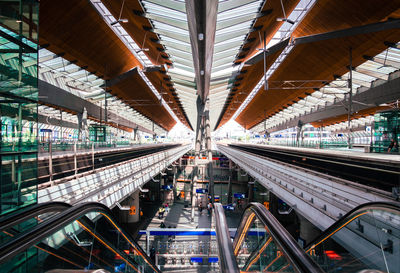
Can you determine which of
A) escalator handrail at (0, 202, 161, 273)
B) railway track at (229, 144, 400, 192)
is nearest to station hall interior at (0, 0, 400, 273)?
escalator handrail at (0, 202, 161, 273)

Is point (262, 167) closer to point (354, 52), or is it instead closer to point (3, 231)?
point (354, 52)

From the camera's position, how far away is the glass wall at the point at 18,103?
3.25m

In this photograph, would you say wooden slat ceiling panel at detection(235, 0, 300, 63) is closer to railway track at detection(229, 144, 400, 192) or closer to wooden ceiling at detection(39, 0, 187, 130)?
wooden ceiling at detection(39, 0, 187, 130)

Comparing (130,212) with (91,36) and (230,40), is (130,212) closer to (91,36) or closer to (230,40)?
(91,36)

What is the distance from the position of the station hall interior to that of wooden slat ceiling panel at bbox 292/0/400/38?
0.09 meters

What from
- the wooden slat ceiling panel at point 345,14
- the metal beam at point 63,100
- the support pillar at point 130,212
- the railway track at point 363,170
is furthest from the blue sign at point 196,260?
the wooden slat ceiling panel at point 345,14

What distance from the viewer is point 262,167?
14.3 meters

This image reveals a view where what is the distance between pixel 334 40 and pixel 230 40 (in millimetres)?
6855

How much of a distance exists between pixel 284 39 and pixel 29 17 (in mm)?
15398

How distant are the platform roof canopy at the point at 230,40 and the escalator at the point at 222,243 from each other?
27.7 feet

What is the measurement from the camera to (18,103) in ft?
11.5

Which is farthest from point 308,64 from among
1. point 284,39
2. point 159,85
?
point 159,85

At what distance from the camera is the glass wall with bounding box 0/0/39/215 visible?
325 centimetres

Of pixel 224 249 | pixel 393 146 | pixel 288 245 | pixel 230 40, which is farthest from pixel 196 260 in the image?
pixel 393 146
